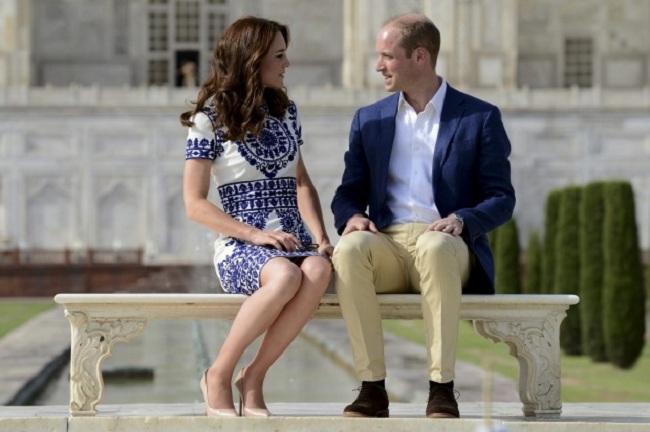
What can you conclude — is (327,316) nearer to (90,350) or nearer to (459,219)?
(459,219)

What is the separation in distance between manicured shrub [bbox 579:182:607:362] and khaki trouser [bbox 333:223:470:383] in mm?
9244

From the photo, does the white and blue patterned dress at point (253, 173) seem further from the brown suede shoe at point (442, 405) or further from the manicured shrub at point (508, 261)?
the manicured shrub at point (508, 261)

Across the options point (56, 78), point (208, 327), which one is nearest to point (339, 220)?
point (208, 327)

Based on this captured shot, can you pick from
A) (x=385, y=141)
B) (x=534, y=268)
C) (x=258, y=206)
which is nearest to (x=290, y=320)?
(x=258, y=206)

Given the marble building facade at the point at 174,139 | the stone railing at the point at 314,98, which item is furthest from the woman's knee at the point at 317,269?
the stone railing at the point at 314,98

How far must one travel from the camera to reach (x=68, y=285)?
24.2 m

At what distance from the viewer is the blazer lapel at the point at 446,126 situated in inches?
210

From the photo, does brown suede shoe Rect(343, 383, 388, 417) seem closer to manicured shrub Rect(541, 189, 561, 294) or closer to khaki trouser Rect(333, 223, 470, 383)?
khaki trouser Rect(333, 223, 470, 383)

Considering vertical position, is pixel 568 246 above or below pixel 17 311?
above

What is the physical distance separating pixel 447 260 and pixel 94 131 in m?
22.0

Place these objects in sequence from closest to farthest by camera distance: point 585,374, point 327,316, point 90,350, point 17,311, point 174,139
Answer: point 90,350 → point 327,316 → point 585,374 → point 17,311 → point 174,139

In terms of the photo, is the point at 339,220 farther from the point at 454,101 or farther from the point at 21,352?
the point at 21,352

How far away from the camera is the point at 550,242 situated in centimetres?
1683

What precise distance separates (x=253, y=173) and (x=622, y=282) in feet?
29.8
